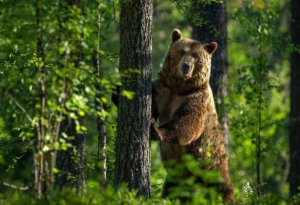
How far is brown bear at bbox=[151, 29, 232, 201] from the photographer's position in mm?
9695

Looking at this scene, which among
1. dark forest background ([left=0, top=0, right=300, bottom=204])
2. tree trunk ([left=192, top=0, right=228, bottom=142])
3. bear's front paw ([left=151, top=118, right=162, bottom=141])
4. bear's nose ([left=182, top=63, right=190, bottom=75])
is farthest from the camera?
tree trunk ([left=192, top=0, right=228, bottom=142])

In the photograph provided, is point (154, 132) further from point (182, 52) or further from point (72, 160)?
point (182, 52)

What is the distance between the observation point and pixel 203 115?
962cm

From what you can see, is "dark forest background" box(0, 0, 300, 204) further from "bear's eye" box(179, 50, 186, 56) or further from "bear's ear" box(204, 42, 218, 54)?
"bear's eye" box(179, 50, 186, 56)

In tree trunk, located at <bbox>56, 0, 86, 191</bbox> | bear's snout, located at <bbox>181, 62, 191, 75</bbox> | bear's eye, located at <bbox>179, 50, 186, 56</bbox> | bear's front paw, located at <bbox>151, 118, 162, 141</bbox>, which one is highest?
bear's eye, located at <bbox>179, 50, 186, 56</bbox>

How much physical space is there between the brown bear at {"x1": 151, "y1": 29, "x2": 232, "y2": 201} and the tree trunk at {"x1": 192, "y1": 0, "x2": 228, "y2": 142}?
262cm

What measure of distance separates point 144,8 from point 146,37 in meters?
0.31

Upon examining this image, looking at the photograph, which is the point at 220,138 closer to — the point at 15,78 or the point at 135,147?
the point at 135,147

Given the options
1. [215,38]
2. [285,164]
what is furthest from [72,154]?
[285,164]

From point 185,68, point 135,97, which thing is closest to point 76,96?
point 135,97

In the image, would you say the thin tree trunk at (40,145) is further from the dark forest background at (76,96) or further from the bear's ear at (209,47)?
the bear's ear at (209,47)

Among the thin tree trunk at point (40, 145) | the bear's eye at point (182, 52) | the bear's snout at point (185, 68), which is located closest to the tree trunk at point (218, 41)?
the bear's eye at point (182, 52)

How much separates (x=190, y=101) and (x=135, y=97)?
6.03 ft

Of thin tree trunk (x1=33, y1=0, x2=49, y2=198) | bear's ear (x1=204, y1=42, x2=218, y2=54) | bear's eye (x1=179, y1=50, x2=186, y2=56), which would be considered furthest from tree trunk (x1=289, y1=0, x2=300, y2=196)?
thin tree trunk (x1=33, y1=0, x2=49, y2=198)
